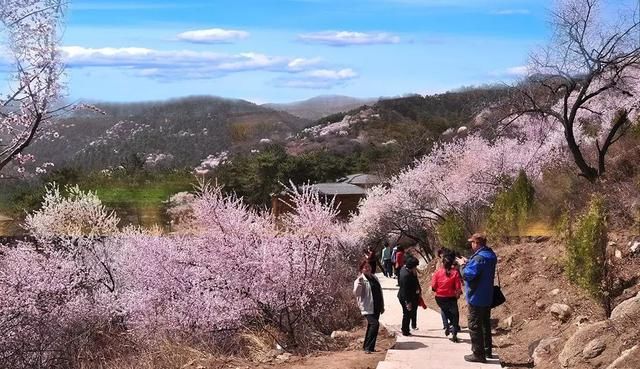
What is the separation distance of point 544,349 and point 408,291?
3.32m

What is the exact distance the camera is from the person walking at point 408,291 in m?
13.1

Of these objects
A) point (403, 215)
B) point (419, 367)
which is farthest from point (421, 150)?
point (419, 367)

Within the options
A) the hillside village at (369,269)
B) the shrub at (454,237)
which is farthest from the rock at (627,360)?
the shrub at (454,237)

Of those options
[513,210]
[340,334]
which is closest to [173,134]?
[513,210]

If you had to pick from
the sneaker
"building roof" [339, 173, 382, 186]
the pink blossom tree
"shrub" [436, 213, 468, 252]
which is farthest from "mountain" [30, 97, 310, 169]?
the sneaker

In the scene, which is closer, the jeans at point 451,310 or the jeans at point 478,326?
the jeans at point 478,326

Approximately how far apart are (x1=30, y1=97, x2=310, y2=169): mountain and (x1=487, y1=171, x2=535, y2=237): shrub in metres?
73.4

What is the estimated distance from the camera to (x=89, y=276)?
2128 centimetres

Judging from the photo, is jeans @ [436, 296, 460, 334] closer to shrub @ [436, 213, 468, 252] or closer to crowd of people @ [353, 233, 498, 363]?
crowd of people @ [353, 233, 498, 363]

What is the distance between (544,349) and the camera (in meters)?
10.3

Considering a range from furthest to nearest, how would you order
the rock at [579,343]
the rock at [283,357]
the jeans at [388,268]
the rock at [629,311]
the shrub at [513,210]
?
the jeans at [388,268] → the shrub at [513,210] → the rock at [283,357] → the rock at [579,343] → the rock at [629,311]

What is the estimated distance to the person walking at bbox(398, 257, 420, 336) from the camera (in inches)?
515

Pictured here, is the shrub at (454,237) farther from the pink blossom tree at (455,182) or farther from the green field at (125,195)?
the green field at (125,195)

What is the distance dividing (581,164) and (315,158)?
2043 inches
